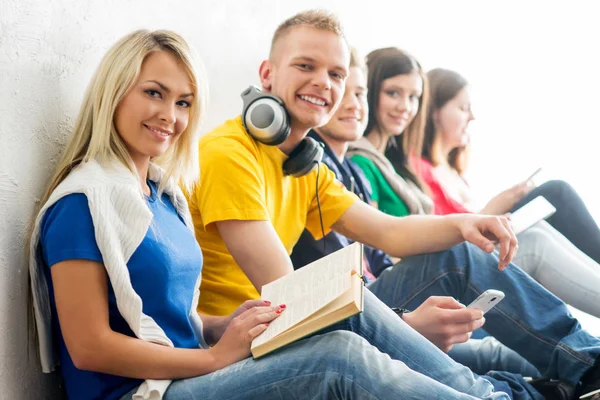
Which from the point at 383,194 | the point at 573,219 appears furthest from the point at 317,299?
the point at 573,219

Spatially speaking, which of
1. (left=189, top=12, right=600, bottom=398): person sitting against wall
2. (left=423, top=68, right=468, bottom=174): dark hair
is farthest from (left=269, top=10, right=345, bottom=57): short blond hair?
(left=423, top=68, right=468, bottom=174): dark hair

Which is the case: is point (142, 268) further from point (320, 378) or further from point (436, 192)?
point (436, 192)

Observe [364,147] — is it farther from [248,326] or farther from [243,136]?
[248,326]

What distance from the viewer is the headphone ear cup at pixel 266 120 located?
5.23 ft

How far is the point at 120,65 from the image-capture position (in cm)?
122

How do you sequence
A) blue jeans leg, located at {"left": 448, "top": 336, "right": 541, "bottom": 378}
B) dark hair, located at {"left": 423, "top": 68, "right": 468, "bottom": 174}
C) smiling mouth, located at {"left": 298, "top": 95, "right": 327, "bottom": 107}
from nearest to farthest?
1. smiling mouth, located at {"left": 298, "top": 95, "right": 327, "bottom": 107}
2. blue jeans leg, located at {"left": 448, "top": 336, "right": 541, "bottom": 378}
3. dark hair, located at {"left": 423, "top": 68, "right": 468, "bottom": 174}

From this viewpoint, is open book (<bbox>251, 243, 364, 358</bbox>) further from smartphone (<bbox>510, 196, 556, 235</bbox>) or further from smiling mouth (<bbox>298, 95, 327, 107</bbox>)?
smartphone (<bbox>510, 196, 556, 235</bbox>)

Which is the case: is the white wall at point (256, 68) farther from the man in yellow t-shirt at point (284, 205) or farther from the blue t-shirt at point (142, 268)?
the man in yellow t-shirt at point (284, 205)

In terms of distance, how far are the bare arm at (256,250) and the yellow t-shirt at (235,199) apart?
2 cm

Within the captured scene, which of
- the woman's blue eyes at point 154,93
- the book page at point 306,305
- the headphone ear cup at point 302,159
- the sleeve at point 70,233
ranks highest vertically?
the woman's blue eyes at point 154,93

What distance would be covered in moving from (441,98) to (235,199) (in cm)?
171

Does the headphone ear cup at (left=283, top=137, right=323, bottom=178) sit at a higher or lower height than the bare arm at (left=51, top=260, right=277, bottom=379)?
higher

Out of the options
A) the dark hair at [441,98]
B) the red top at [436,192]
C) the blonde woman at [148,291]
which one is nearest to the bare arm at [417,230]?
the blonde woman at [148,291]

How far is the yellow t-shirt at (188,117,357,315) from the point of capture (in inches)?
58.8
